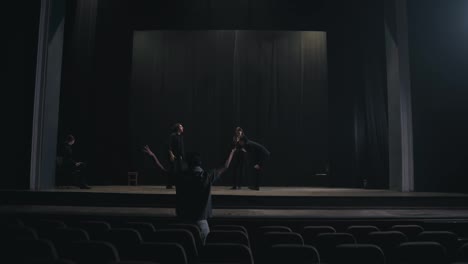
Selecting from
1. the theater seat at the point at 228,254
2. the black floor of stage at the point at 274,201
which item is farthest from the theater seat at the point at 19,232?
the black floor of stage at the point at 274,201

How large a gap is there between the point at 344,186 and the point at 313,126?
192 centimetres

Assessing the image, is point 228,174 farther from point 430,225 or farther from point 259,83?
point 430,225

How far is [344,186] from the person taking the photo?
412 inches

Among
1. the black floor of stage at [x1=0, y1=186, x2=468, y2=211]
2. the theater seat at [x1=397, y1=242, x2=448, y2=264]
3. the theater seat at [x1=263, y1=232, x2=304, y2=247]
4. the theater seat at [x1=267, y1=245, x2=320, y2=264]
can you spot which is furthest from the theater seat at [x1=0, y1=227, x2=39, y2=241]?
the black floor of stage at [x1=0, y1=186, x2=468, y2=211]

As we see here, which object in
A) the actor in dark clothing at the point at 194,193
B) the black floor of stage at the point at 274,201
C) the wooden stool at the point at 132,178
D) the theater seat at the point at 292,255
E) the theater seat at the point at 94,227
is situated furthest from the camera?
the wooden stool at the point at 132,178

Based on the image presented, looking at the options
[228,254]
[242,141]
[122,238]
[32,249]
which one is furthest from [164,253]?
[242,141]

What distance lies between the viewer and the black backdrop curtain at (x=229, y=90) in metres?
11.1

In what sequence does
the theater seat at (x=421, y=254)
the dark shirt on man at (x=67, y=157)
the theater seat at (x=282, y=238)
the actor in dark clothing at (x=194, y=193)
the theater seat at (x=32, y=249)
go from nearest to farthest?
the theater seat at (x=32, y=249)
the theater seat at (x=421, y=254)
the theater seat at (x=282, y=238)
the actor in dark clothing at (x=194, y=193)
the dark shirt on man at (x=67, y=157)

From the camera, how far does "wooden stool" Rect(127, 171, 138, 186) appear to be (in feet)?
34.2

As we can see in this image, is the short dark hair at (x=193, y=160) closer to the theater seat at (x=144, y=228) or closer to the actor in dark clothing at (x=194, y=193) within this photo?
the actor in dark clothing at (x=194, y=193)

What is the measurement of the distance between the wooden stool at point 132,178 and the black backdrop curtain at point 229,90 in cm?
73

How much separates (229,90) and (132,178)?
3734 millimetres

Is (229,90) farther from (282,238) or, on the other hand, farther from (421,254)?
(421,254)

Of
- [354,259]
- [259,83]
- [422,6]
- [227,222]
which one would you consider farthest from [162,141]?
[354,259]
